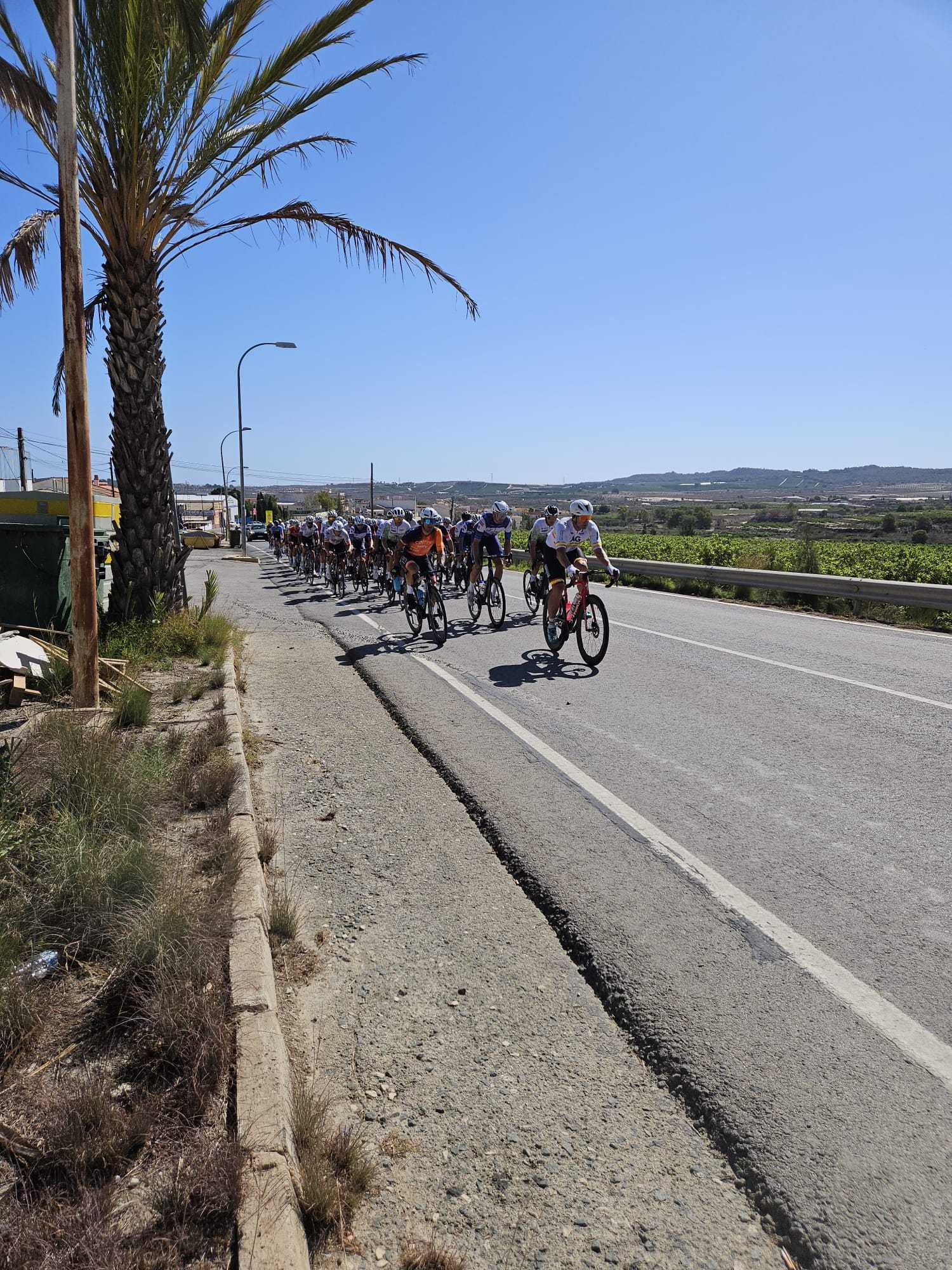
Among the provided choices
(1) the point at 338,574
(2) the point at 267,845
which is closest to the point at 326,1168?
(2) the point at 267,845

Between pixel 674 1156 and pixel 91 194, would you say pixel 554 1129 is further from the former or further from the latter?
pixel 91 194

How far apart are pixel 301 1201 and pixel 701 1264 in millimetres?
1019

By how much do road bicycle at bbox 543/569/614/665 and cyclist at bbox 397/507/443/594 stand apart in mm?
2725

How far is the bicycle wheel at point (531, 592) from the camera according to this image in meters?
14.7

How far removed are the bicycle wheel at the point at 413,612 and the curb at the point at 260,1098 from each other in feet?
30.2

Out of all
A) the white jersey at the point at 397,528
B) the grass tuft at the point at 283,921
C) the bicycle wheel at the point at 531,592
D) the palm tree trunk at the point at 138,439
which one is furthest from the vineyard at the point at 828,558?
the grass tuft at the point at 283,921

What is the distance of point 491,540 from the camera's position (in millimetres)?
15055

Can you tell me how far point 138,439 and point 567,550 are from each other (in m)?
5.15

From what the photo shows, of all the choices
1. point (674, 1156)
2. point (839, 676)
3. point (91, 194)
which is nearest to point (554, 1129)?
point (674, 1156)

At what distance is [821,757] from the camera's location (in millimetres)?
6473

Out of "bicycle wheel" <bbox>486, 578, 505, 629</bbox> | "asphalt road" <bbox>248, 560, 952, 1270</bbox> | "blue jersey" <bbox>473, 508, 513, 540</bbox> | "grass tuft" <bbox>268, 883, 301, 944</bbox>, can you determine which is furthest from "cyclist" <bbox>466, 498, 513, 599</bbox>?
"grass tuft" <bbox>268, 883, 301, 944</bbox>

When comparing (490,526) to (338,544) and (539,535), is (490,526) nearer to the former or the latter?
(539,535)

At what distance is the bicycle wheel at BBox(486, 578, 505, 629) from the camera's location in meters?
14.5

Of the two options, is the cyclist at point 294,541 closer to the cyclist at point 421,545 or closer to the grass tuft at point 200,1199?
the cyclist at point 421,545
